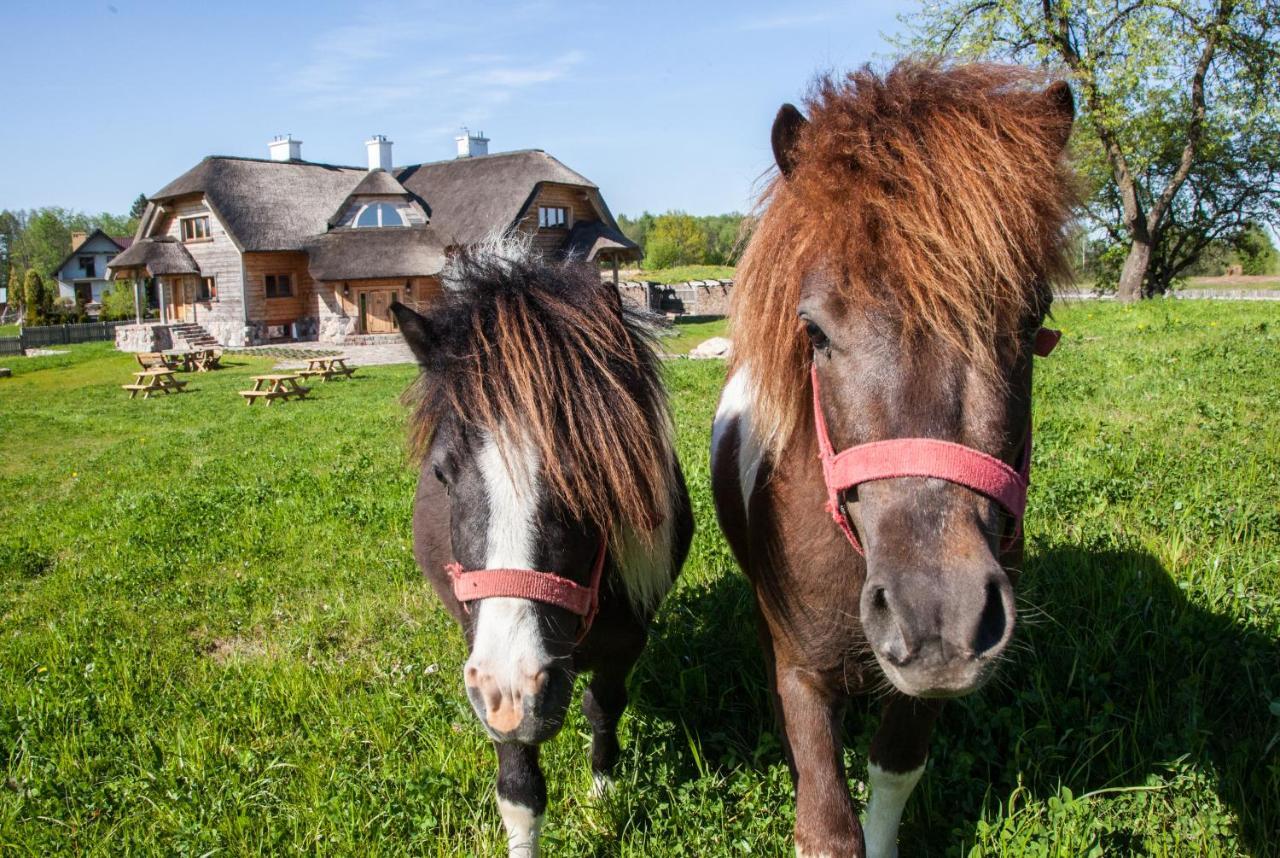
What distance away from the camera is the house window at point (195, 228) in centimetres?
3569

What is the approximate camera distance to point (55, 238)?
105 metres

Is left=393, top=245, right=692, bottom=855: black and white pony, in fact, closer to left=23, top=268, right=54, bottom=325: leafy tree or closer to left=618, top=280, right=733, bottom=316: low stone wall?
left=618, top=280, right=733, bottom=316: low stone wall

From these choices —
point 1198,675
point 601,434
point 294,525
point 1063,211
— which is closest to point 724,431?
point 601,434

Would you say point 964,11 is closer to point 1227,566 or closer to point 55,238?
point 1227,566

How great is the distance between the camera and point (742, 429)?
2811mm

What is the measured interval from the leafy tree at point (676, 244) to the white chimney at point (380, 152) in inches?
1622

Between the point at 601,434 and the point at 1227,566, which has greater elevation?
the point at 601,434

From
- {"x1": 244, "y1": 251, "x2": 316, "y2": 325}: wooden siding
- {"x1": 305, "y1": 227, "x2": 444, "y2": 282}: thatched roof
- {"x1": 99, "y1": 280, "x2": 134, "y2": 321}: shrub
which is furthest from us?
{"x1": 99, "y1": 280, "x2": 134, "y2": 321}: shrub

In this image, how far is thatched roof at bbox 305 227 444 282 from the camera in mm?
32625

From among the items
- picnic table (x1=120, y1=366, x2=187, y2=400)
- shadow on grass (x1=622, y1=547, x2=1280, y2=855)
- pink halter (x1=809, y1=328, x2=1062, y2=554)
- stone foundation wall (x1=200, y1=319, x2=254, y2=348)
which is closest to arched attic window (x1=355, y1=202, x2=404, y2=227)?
stone foundation wall (x1=200, y1=319, x2=254, y2=348)

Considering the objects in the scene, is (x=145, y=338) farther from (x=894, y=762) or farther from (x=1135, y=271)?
(x=894, y=762)

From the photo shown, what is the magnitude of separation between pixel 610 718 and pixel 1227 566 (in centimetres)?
284

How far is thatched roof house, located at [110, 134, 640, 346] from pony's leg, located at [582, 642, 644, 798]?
30.9 m

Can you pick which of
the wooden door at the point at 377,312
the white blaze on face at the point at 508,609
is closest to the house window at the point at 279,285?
the wooden door at the point at 377,312
